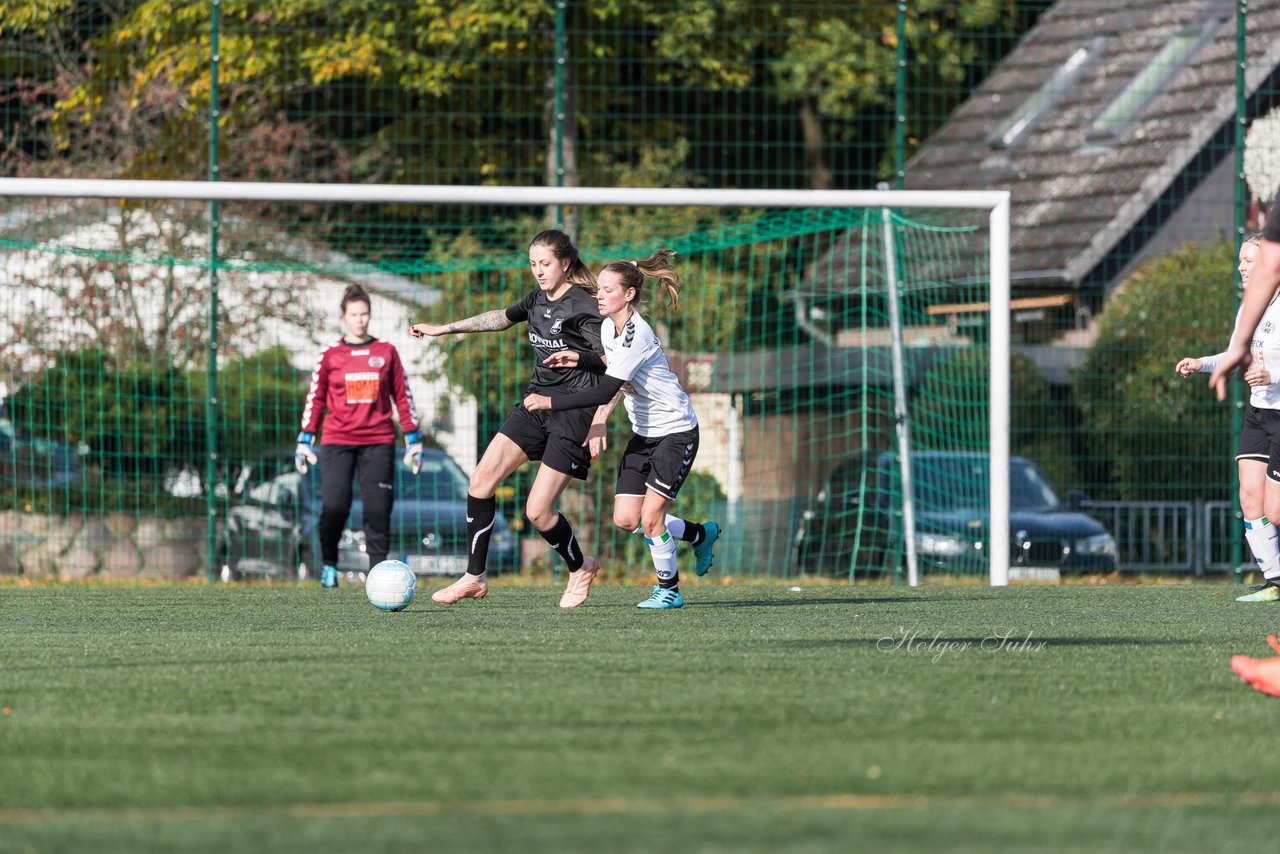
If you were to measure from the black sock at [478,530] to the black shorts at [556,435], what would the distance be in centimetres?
34

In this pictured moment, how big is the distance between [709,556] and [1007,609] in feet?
5.02

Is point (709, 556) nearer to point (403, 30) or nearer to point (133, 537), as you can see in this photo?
point (133, 537)

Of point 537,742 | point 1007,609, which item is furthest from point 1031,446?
point 537,742

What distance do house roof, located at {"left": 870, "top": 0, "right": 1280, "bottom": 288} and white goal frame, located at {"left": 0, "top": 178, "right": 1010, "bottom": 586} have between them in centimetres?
510

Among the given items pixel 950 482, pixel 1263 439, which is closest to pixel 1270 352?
pixel 1263 439

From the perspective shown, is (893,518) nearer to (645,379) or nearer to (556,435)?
(645,379)

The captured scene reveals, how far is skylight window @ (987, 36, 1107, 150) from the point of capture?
2361 centimetres

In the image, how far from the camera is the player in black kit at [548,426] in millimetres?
9180

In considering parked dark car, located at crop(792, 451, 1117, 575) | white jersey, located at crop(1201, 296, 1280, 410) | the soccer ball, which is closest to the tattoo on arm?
the soccer ball

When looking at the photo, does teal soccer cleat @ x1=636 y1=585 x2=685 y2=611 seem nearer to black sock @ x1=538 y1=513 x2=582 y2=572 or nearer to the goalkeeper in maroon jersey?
black sock @ x1=538 y1=513 x2=582 y2=572

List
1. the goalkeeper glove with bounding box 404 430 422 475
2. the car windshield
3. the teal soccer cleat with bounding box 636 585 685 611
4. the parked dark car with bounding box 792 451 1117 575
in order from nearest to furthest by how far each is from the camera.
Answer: the teal soccer cleat with bounding box 636 585 685 611
the goalkeeper glove with bounding box 404 430 422 475
the parked dark car with bounding box 792 451 1117 575
the car windshield

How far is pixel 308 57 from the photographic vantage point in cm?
1733

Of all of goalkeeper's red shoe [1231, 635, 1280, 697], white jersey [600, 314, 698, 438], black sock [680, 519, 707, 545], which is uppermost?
white jersey [600, 314, 698, 438]

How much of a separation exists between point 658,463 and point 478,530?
3.11 feet
